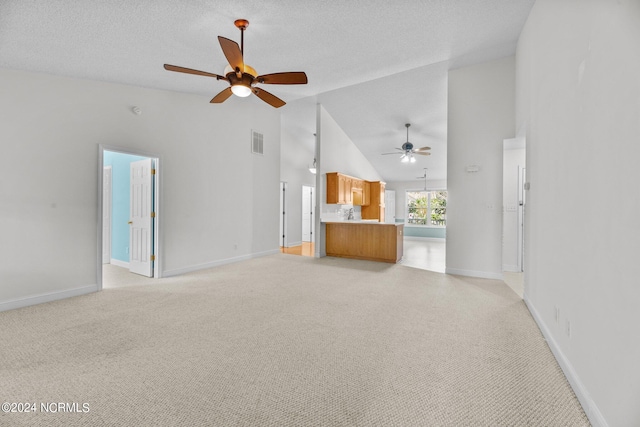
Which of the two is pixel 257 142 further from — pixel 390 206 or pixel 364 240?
pixel 390 206

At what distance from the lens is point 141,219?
4.72m

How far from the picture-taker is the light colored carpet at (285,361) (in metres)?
1.56

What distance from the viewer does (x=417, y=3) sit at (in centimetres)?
290

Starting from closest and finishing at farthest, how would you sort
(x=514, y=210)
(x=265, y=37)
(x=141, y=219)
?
(x=265, y=37) < (x=141, y=219) < (x=514, y=210)

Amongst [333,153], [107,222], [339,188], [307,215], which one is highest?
[333,153]

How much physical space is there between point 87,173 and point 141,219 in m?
1.24

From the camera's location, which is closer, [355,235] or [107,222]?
[107,222]

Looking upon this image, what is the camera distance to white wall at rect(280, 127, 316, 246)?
8.20m

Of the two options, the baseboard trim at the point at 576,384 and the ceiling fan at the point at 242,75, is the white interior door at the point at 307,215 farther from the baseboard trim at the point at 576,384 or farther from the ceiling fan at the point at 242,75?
the baseboard trim at the point at 576,384

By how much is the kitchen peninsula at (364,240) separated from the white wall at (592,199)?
3.16m

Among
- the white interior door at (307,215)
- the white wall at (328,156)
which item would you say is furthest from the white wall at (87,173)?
the white interior door at (307,215)

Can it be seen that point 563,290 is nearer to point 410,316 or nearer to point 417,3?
point 410,316

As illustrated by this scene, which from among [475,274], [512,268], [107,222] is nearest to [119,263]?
[107,222]

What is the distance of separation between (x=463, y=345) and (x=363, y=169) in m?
7.33
